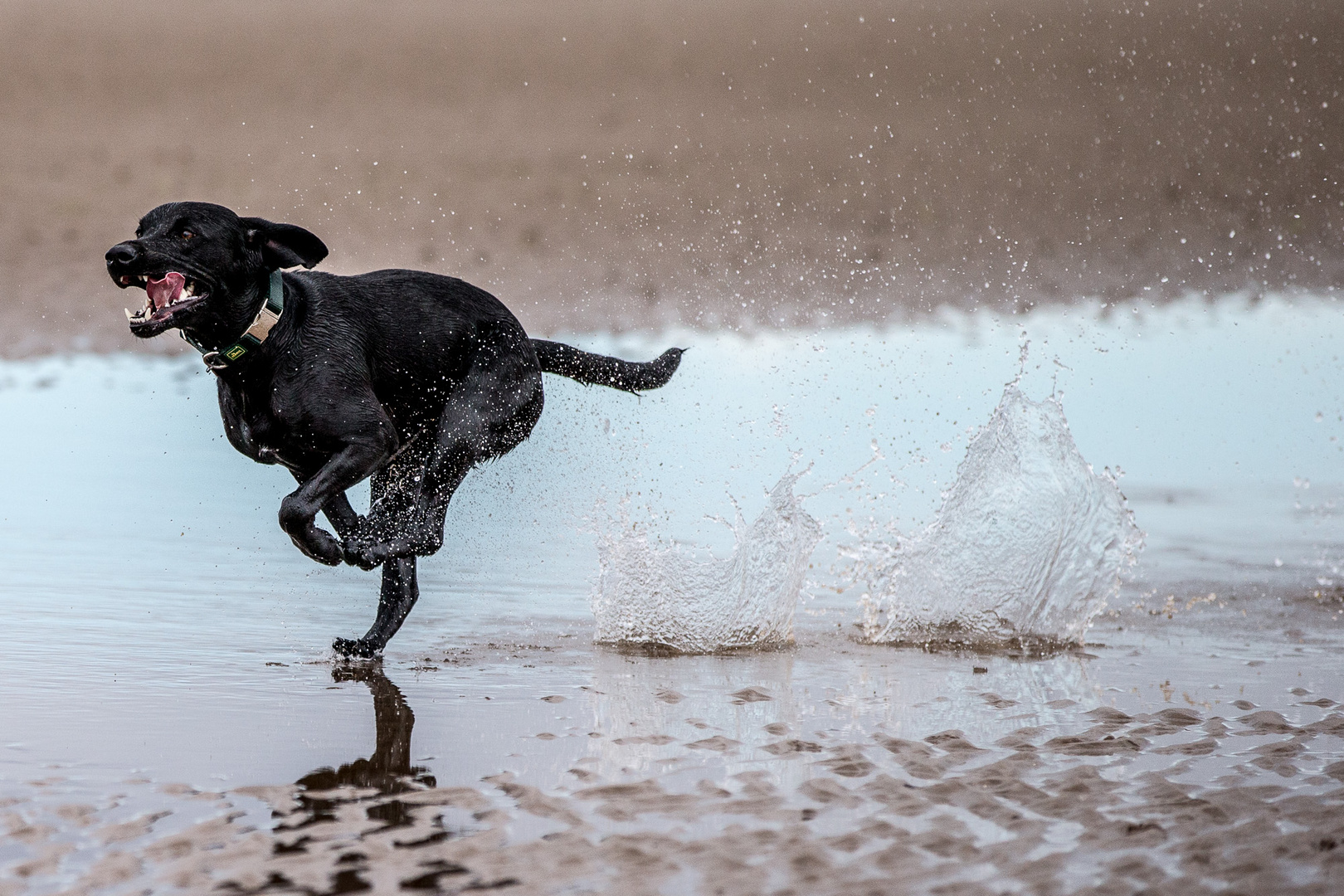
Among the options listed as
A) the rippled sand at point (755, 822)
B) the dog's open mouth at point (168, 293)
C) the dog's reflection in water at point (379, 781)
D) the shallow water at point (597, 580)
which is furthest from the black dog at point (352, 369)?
the rippled sand at point (755, 822)

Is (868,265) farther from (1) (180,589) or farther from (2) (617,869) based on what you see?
(2) (617,869)

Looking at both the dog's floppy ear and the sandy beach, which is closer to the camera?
the sandy beach

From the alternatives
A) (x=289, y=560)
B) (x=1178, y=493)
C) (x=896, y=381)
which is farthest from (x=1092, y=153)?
(x=289, y=560)

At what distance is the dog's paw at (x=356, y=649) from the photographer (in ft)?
16.7

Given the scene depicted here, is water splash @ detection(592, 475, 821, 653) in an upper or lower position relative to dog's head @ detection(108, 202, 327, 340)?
lower

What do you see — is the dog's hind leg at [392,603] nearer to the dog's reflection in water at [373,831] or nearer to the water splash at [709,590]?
the water splash at [709,590]

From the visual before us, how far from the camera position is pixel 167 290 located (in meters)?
4.71

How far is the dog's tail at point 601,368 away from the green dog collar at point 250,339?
3.69ft

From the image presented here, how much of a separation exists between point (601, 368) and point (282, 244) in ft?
4.34

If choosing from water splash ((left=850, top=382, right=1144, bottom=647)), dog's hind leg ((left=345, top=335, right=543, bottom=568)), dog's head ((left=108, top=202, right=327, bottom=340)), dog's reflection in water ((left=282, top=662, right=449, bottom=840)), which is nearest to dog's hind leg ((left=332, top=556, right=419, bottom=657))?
dog's hind leg ((left=345, top=335, right=543, bottom=568))

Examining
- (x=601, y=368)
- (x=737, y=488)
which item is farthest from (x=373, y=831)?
(x=737, y=488)

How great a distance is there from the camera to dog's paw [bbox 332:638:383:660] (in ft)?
16.7

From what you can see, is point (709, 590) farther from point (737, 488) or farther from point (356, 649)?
point (737, 488)

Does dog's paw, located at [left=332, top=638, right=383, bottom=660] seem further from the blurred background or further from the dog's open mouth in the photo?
the blurred background
